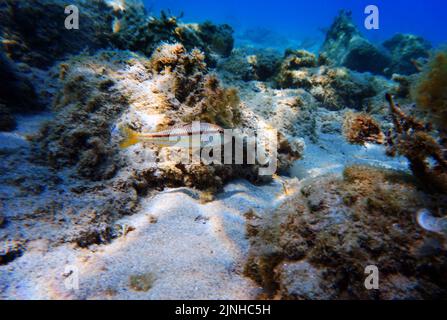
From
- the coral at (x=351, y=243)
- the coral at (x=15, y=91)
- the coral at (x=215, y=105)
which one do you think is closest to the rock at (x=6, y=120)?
the coral at (x=15, y=91)

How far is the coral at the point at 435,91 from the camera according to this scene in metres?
2.10

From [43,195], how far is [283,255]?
9.08ft

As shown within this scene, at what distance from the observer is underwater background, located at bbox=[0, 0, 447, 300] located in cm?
189

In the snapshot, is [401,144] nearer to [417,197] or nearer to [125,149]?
[417,197]

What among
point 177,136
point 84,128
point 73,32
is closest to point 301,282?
point 177,136

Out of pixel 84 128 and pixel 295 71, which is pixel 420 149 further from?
pixel 295 71

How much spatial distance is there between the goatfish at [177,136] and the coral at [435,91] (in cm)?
209

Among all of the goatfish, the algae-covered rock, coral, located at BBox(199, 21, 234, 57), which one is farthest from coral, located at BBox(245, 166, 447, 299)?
coral, located at BBox(199, 21, 234, 57)

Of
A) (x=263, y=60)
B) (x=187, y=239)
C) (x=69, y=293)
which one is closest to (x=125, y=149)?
(x=187, y=239)

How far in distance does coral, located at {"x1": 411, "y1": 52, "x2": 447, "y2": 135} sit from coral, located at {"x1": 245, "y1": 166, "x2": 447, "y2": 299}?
0.54m

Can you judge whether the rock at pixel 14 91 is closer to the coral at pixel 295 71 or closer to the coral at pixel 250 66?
the coral at pixel 250 66

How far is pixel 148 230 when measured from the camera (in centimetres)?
286

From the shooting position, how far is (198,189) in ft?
11.7

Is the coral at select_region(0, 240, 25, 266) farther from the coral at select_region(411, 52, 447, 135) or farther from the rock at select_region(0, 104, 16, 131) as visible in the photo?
the coral at select_region(411, 52, 447, 135)
